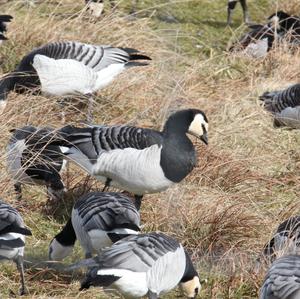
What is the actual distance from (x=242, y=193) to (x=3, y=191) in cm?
232

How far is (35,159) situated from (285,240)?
7.45 feet

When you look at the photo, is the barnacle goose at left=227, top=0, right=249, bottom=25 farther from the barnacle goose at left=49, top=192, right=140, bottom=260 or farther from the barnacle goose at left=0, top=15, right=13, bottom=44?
the barnacle goose at left=49, top=192, right=140, bottom=260

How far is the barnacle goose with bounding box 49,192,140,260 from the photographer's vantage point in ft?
23.4

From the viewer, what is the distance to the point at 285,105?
11.8 metres

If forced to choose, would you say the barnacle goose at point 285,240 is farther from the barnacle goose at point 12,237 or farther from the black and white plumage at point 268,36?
the black and white plumage at point 268,36

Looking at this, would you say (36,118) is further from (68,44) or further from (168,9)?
(168,9)

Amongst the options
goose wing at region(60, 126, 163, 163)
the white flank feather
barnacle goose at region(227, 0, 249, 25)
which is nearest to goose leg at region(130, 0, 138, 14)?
barnacle goose at region(227, 0, 249, 25)

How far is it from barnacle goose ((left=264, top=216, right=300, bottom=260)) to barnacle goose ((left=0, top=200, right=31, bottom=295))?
1.77 m

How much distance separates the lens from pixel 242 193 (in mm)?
9289

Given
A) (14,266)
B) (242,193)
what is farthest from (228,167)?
(14,266)

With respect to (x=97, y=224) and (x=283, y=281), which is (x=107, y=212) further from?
(x=283, y=281)

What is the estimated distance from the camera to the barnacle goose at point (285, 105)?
11.7 metres

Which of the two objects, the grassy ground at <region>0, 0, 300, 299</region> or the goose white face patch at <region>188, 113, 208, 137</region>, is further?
the goose white face patch at <region>188, 113, 208, 137</region>

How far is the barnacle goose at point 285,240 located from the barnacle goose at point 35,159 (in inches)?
77.8
